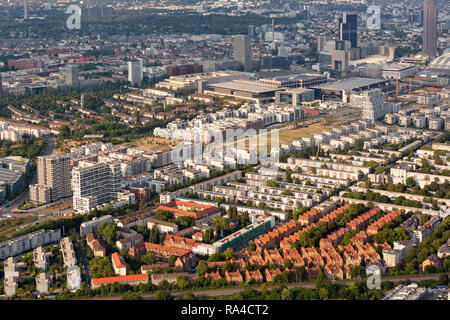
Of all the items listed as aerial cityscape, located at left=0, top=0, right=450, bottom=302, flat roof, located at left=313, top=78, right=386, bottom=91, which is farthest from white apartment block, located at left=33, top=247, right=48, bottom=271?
flat roof, located at left=313, top=78, right=386, bottom=91

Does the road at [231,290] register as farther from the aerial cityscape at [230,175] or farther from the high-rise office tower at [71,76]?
the high-rise office tower at [71,76]

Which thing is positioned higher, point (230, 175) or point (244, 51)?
point (244, 51)

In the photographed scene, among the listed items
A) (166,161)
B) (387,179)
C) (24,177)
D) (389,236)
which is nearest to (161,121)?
(166,161)

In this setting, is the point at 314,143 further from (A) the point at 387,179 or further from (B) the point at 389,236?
(B) the point at 389,236

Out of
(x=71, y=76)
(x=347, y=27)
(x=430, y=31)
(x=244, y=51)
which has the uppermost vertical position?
(x=347, y=27)

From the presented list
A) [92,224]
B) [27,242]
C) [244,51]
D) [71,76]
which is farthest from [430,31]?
[27,242]

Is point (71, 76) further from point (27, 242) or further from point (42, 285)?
point (42, 285)
